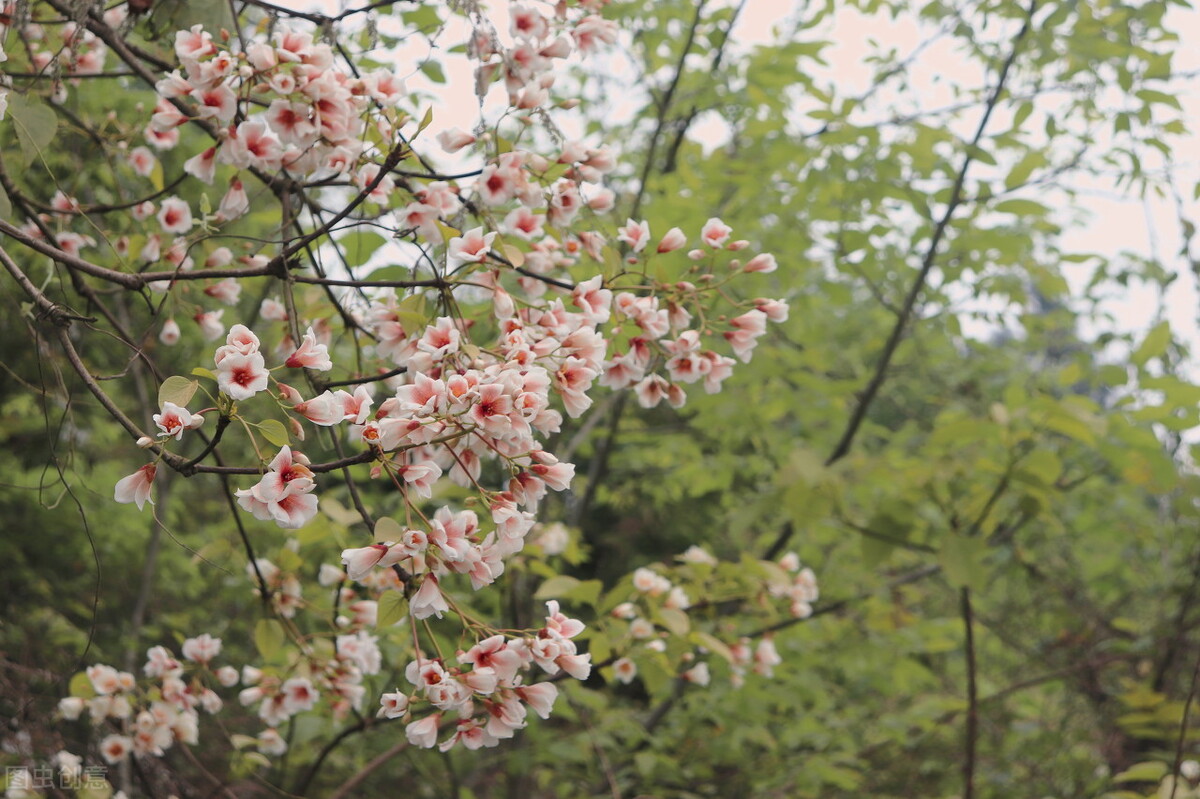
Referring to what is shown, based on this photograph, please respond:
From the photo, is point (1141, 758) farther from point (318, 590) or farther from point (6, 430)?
point (6, 430)

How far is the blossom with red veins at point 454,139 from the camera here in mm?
1394

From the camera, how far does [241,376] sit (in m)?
0.90

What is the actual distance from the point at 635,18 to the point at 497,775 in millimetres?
2793

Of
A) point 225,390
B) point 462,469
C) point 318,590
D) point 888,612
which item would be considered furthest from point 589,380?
point 888,612

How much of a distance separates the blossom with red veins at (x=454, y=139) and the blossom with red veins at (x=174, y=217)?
545 mm

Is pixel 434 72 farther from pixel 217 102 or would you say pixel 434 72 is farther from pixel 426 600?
pixel 426 600

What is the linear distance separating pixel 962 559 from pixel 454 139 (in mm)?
1410

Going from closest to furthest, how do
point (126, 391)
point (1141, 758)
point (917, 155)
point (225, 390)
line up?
point (225, 390) < point (917, 155) < point (1141, 758) < point (126, 391)

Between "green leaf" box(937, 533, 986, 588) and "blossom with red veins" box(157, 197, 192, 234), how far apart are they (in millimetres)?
1674

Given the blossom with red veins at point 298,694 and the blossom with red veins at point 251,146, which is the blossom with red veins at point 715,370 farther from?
the blossom with red veins at point 298,694

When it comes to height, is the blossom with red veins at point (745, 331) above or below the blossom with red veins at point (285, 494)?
above

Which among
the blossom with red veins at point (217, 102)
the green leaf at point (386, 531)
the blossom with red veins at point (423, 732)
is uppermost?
the blossom with red veins at point (217, 102)

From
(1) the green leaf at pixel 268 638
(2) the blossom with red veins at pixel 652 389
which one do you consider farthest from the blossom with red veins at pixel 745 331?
(1) the green leaf at pixel 268 638

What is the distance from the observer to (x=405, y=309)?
120 centimetres
